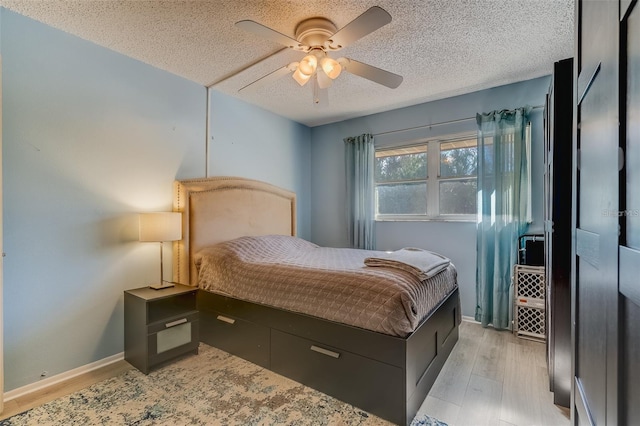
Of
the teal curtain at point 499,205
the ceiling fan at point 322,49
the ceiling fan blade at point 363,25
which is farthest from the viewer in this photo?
the teal curtain at point 499,205

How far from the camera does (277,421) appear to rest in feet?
5.70

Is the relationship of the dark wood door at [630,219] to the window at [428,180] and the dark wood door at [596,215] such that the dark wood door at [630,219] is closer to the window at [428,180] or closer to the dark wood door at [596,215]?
the dark wood door at [596,215]

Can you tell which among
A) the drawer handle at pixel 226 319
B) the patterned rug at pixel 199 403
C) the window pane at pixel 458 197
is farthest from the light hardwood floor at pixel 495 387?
the drawer handle at pixel 226 319

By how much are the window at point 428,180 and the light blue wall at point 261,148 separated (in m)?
1.18

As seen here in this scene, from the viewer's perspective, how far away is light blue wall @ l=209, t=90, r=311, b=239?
11.1ft

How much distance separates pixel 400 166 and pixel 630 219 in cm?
348

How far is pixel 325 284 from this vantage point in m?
2.04

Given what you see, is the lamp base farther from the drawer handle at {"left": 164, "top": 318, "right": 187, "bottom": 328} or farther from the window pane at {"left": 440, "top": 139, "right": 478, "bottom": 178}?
the window pane at {"left": 440, "top": 139, "right": 478, "bottom": 178}

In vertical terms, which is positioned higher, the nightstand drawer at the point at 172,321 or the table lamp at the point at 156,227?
the table lamp at the point at 156,227

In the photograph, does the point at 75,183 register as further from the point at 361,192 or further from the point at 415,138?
the point at 415,138

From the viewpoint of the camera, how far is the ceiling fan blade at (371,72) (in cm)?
208

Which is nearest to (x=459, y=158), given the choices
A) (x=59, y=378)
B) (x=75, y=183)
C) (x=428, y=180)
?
(x=428, y=180)

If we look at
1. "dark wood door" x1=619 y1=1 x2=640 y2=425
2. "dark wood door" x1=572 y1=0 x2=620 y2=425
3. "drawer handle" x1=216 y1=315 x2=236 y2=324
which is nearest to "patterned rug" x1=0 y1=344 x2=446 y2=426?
"drawer handle" x1=216 y1=315 x2=236 y2=324

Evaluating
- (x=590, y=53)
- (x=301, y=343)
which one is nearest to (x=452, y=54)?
(x=590, y=53)
